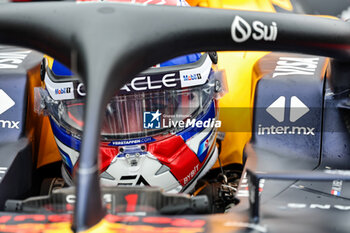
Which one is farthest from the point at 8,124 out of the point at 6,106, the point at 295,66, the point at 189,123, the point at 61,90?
the point at 295,66

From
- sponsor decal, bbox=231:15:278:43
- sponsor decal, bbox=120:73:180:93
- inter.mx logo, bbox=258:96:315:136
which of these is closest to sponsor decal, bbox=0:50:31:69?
sponsor decal, bbox=120:73:180:93

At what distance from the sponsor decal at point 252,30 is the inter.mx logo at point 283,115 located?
546mm

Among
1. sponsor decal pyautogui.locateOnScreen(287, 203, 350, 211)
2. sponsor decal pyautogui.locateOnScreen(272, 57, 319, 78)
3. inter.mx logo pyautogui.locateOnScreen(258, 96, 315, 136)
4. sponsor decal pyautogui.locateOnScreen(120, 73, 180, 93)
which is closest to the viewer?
sponsor decal pyautogui.locateOnScreen(287, 203, 350, 211)

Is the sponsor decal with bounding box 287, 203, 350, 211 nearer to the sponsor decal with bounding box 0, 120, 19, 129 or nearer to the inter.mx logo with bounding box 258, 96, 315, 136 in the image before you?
the inter.mx logo with bounding box 258, 96, 315, 136

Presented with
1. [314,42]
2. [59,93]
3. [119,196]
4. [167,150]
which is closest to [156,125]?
[167,150]

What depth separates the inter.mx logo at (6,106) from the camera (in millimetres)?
1389

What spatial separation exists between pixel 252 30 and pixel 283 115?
1.91 feet

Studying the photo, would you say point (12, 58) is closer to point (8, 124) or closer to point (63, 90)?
point (8, 124)

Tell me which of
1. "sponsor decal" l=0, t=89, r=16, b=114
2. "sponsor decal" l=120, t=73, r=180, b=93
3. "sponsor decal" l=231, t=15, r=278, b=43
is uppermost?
"sponsor decal" l=231, t=15, r=278, b=43

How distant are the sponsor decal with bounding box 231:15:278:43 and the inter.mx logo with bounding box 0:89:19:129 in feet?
2.69

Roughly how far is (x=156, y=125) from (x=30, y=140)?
41cm

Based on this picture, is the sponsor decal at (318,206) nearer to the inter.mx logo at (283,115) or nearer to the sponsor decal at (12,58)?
the inter.mx logo at (283,115)

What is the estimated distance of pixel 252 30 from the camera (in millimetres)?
823

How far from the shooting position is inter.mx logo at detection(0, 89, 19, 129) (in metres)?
1.39
